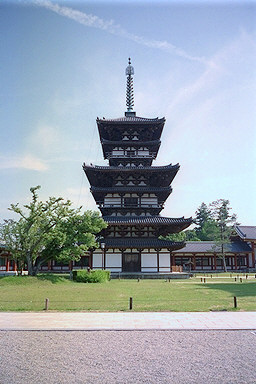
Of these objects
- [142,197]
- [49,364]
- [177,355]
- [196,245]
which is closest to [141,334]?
[177,355]

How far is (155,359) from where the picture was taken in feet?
24.6

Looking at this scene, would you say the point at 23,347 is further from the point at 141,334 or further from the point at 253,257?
the point at 253,257

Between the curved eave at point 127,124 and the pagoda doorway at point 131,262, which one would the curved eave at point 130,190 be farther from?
the curved eave at point 127,124

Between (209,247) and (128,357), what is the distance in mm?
45471

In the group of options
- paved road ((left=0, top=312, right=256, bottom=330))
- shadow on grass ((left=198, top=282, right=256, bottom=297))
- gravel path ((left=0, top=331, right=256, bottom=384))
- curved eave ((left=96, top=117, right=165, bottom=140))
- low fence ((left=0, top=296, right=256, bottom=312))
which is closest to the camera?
gravel path ((left=0, top=331, right=256, bottom=384))

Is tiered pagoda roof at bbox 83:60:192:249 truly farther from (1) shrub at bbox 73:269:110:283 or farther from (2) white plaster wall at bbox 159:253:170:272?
(1) shrub at bbox 73:269:110:283

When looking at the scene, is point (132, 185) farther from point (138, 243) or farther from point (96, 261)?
point (96, 261)

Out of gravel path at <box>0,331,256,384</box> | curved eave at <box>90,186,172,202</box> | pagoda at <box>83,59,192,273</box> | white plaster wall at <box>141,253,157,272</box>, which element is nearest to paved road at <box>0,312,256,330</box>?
gravel path at <box>0,331,256,384</box>

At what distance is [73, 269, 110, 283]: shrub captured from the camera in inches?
1088

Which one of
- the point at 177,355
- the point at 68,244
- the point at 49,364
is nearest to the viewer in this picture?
the point at 49,364

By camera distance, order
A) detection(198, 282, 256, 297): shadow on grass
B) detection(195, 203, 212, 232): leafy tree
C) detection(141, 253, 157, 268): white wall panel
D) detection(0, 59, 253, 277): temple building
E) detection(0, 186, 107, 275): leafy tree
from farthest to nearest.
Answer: detection(195, 203, 212, 232): leafy tree < detection(141, 253, 157, 268): white wall panel < detection(0, 59, 253, 277): temple building < detection(0, 186, 107, 275): leafy tree < detection(198, 282, 256, 297): shadow on grass

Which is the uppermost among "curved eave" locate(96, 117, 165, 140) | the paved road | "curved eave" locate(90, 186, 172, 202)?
"curved eave" locate(96, 117, 165, 140)

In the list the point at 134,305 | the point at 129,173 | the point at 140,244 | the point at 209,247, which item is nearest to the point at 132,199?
the point at 129,173

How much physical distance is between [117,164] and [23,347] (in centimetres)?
3014
